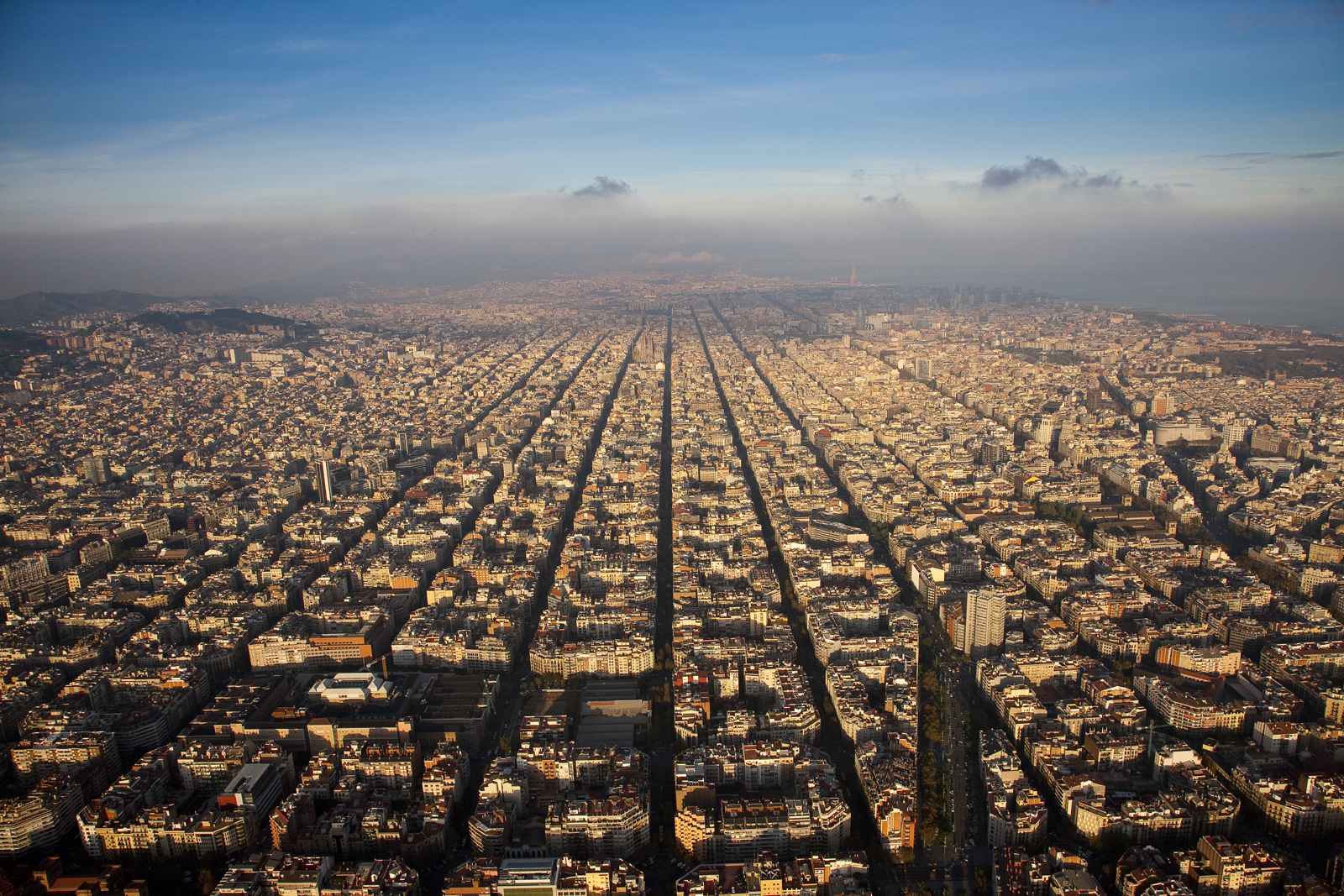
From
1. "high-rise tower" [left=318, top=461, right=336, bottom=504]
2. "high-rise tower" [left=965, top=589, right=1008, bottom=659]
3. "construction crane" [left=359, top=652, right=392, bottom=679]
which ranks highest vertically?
"high-rise tower" [left=318, top=461, right=336, bottom=504]

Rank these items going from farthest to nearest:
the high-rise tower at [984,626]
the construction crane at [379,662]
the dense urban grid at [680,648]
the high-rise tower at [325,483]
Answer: the high-rise tower at [325,483]
the high-rise tower at [984,626]
the construction crane at [379,662]
the dense urban grid at [680,648]

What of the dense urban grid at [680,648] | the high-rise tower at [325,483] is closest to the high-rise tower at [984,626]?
the dense urban grid at [680,648]

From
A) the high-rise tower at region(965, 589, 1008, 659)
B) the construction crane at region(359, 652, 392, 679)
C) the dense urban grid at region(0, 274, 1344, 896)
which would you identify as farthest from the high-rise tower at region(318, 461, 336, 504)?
the high-rise tower at region(965, 589, 1008, 659)

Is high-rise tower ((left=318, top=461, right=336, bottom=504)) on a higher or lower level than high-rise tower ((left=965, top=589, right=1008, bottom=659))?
higher

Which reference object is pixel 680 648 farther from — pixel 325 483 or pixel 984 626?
pixel 325 483

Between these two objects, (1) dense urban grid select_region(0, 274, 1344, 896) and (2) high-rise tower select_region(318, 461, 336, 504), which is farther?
(2) high-rise tower select_region(318, 461, 336, 504)

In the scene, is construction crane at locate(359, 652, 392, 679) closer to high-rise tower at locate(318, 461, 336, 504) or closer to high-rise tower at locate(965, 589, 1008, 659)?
high-rise tower at locate(965, 589, 1008, 659)

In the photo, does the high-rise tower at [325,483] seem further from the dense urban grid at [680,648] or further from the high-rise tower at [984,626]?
the high-rise tower at [984,626]

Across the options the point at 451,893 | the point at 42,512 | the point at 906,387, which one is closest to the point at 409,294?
the point at 906,387
